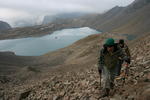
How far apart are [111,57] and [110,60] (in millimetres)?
102

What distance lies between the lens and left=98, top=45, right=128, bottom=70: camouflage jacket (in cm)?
501

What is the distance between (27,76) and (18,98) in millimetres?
14153

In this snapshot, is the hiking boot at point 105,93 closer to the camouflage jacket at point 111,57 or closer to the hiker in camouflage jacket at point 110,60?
the hiker in camouflage jacket at point 110,60

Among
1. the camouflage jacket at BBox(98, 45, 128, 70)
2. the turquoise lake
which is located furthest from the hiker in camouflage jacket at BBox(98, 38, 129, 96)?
the turquoise lake

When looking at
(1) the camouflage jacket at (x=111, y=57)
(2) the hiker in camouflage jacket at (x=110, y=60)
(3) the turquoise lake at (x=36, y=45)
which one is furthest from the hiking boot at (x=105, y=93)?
→ (3) the turquoise lake at (x=36, y=45)

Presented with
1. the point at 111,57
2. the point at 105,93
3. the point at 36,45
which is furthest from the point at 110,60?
the point at 36,45

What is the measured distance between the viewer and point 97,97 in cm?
607

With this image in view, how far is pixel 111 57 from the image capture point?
16.8ft

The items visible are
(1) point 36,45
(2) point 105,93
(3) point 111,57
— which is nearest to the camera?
(3) point 111,57

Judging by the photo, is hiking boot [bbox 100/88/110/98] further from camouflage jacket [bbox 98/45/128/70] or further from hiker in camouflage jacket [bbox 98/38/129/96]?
camouflage jacket [bbox 98/45/128/70]

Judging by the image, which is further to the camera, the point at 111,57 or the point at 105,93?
the point at 105,93

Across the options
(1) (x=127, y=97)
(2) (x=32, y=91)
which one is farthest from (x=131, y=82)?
(2) (x=32, y=91)

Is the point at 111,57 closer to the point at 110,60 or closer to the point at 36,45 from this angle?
the point at 110,60

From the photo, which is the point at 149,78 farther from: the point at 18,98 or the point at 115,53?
the point at 18,98
